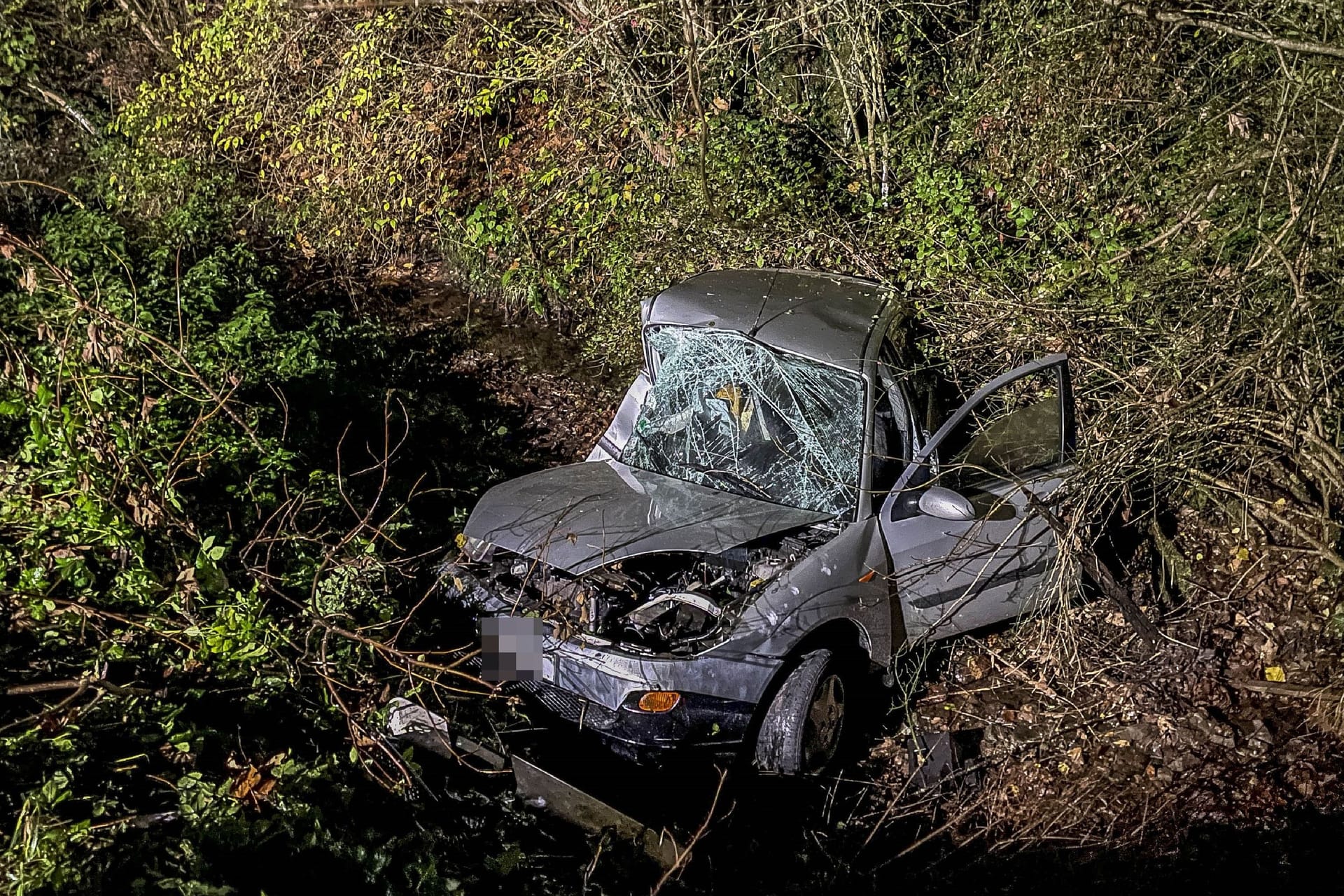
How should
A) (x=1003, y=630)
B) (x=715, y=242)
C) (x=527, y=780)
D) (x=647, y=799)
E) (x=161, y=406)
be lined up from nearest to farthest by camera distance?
(x=527, y=780) → (x=647, y=799) → (x=161, y=406) → (x=1003, y=630) → (x=715, y=242)

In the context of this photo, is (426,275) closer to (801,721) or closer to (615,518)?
(615,518)

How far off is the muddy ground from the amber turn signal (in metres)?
0.35

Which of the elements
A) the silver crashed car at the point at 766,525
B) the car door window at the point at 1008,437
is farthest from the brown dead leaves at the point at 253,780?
the car door window at the point at 1008,437

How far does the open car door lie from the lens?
470 cm

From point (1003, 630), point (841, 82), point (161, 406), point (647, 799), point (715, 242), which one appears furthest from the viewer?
point (841, 82)

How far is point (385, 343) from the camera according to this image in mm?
8578

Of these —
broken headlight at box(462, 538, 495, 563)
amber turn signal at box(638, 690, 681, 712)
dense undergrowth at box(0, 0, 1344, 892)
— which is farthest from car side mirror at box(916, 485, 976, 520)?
broken headlight at box(462, 538, 495, 563)

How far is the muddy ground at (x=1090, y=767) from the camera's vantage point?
13.9 ft

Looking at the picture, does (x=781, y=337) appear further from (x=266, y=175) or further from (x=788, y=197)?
(x=266, y=175)

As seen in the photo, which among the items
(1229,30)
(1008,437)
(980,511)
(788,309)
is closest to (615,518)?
(788,309)

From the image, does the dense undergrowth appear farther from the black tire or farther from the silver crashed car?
the black tire

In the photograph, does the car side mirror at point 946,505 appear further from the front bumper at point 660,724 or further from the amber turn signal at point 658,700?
the amber turn signal at point 658,700

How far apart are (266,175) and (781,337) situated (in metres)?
7.78

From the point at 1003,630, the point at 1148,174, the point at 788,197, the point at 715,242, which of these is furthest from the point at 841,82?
the point at 1003,630
